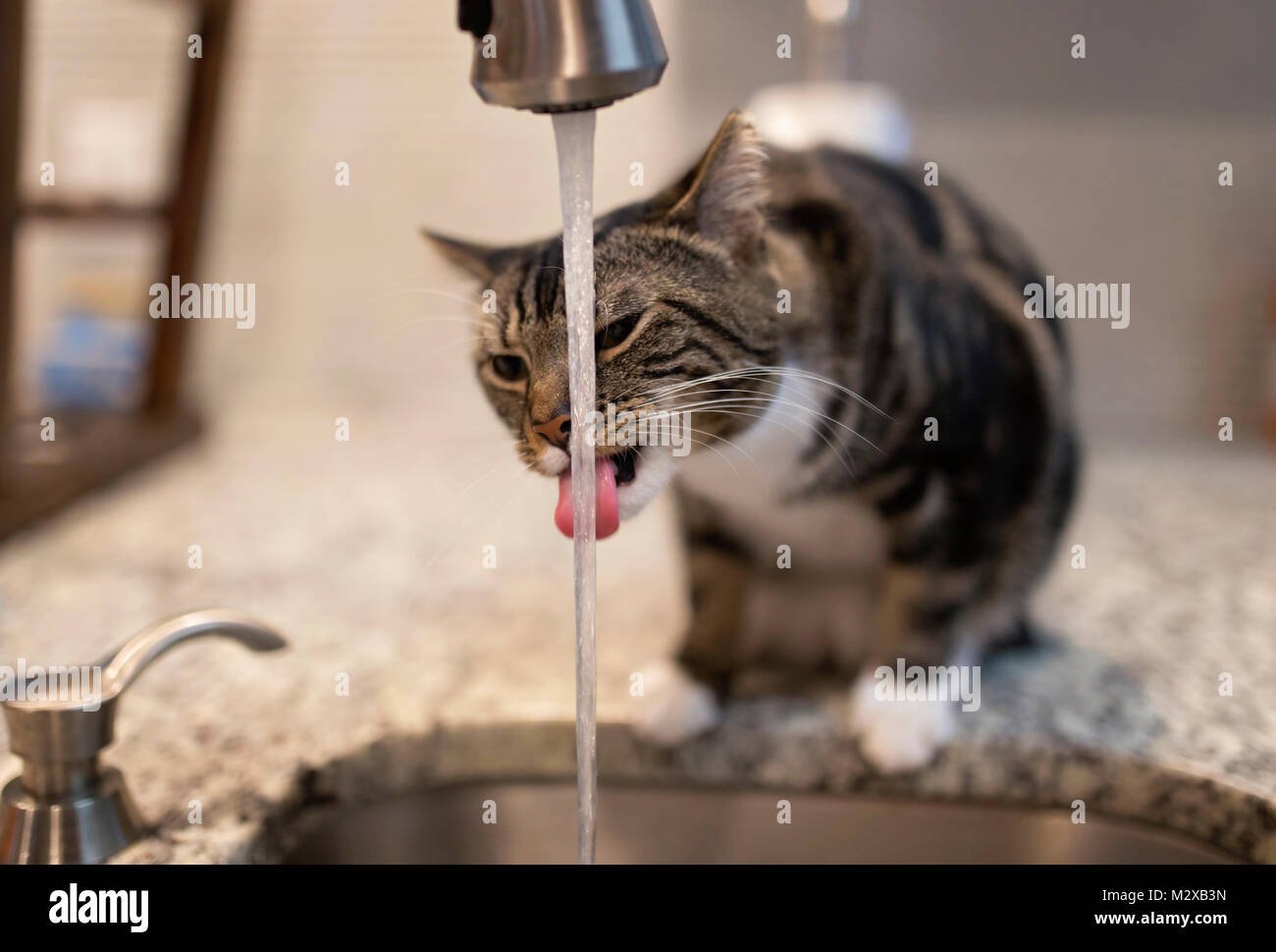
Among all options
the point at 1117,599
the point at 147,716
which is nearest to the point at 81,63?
the point at 147,716

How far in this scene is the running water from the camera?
0.52 meters

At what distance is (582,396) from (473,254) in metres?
0.16

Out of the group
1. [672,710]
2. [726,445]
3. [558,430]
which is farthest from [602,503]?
[672,710]

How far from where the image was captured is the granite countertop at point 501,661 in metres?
0.74

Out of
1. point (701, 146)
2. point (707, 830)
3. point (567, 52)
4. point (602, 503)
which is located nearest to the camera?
point (567, 52)

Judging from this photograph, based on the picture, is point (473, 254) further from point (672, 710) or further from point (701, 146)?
point (701, 146)

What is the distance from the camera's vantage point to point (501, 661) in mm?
913

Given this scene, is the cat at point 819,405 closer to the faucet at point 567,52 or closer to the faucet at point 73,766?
the faucet at point 567,52

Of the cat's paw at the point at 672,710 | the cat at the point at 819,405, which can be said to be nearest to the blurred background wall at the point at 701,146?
the cat at the point at 819,405

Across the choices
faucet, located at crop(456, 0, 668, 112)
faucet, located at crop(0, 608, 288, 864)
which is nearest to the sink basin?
faucet, located at crop(0, 608, 288, 864)

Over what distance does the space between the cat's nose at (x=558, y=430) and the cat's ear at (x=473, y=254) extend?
116 mm

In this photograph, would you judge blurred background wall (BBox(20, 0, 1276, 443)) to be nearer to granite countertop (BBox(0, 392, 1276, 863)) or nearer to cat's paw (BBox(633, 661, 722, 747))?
granite countertop (BBox(0, 392, 1276, 863))

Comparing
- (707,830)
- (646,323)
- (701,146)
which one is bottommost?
(707,830)

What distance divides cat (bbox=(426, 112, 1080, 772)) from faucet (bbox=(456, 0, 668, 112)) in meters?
0.10
